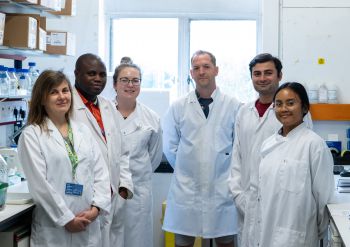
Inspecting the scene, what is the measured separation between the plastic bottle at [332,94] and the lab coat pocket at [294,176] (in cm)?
196

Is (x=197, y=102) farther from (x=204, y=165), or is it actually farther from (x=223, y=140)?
(x=204, y=165)

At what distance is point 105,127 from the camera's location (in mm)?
2760

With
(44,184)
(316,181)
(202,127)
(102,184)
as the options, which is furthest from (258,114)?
(44,184)

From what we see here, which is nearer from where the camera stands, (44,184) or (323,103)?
(44,184)

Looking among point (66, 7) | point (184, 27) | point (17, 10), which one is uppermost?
point (184, 27)

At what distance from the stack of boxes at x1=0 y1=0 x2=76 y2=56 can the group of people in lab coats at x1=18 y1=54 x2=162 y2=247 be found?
0.45 m

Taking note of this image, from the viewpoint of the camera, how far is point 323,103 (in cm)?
410

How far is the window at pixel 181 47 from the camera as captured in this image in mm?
4559

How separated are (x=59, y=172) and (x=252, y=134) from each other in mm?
→ 1100

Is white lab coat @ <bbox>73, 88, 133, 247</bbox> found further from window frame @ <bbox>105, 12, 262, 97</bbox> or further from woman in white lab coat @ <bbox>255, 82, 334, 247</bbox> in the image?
window frame @ <bbox>105, 12, 262, 97</bbox>

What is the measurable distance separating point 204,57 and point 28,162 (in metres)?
1.38

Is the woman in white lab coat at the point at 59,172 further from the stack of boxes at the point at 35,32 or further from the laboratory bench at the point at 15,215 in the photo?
the stack of boxes at the point at 35,32

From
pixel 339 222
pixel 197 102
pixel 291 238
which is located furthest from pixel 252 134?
pixel 339 222

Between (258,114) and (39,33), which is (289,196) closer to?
(258,114)
